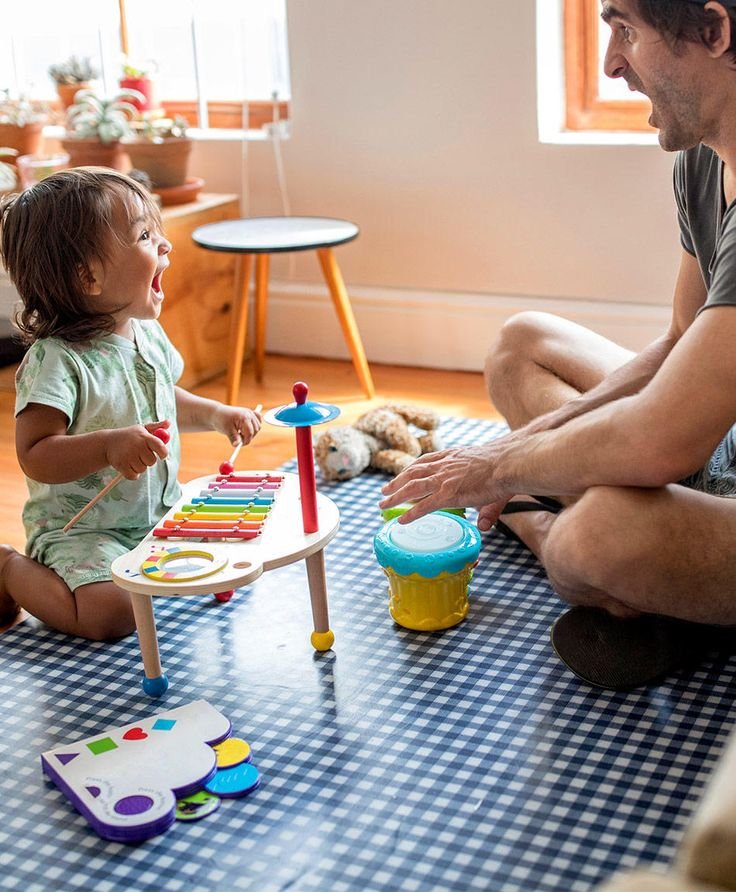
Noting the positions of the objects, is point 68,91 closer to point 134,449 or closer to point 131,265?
point 131,265

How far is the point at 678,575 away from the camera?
141 cm

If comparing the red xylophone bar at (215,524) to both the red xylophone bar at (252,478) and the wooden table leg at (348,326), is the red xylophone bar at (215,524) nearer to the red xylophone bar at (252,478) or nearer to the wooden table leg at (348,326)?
the red xylophone bar at (252,478)

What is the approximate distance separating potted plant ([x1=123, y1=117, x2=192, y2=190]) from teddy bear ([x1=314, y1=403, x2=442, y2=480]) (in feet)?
2.85

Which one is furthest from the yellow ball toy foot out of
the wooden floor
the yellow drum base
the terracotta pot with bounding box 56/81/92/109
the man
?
the terracotta pot with bounding box 56/81/92/109

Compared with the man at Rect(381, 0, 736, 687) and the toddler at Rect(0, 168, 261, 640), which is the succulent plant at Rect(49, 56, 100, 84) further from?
the man at Rect(381, 0, 736, 687)

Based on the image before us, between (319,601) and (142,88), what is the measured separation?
5.82 feet

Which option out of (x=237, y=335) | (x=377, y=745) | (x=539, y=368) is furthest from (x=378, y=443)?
(x=377, y=745)

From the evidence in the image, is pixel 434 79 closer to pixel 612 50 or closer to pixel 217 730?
pixel 612 50

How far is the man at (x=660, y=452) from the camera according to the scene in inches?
51.6

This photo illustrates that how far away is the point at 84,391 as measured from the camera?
1.70 m

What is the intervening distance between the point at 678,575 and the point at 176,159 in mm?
1788

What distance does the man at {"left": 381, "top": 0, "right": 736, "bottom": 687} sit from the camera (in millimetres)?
1311

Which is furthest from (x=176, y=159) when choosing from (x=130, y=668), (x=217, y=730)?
(x=217, y=730)

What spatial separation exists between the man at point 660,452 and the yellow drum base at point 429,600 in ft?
0.32
